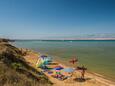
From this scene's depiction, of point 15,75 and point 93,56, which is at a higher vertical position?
point 15,75

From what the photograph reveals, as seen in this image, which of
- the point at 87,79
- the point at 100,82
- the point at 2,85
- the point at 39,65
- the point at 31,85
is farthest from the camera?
the point at 39,65

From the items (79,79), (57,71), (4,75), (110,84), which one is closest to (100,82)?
(110,84)

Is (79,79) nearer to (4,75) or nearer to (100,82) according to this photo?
(100,82)

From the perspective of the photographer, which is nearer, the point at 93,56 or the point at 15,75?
the point at 15,75

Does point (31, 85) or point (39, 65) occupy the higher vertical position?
point (31, 85)

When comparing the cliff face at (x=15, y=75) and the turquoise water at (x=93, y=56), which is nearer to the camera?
the cliff face at (x=15, y=75)

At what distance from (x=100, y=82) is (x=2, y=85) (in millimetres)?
10856

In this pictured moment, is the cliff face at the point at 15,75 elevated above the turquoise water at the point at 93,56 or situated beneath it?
elevated above

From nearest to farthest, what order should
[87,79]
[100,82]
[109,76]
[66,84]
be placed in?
[66,84] < [100,82] < [87,79] < [109,76]

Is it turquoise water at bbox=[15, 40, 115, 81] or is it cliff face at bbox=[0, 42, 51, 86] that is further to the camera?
turquoise water at bbox=[15, 40, 115, 81]

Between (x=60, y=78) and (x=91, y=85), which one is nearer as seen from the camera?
(x=91, y=85)

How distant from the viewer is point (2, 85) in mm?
6270

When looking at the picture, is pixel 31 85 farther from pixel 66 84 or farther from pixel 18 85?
pixel 66 84

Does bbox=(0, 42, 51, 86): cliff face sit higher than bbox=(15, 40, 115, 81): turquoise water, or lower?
higher
